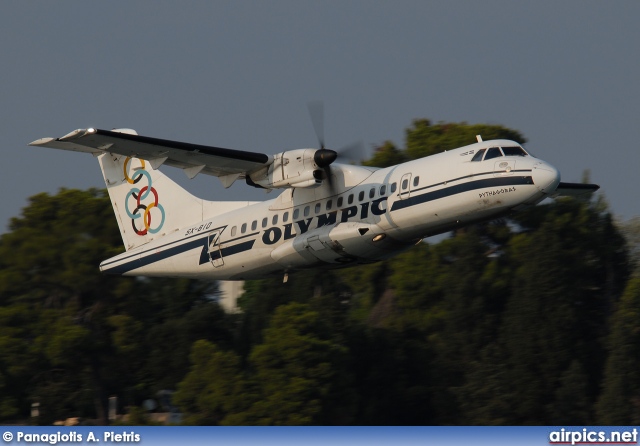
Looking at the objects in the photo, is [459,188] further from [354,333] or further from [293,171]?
[354,333]

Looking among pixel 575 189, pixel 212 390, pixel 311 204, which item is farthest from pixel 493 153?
pixel 212 390

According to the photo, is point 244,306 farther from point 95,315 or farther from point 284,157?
point 284,157

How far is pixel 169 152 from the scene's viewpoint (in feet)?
73.5

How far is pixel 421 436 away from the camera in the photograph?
15227mm

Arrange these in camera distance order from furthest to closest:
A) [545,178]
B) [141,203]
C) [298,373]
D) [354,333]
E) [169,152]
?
[354,333] < [298,373] < [141,203] < [169,152] < [545,178]

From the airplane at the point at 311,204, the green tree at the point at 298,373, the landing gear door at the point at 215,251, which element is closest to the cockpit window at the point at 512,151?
the airplane at the point at 311,204

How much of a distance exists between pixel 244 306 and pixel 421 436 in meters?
35.6

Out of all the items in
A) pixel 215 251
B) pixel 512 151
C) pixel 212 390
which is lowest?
pixel 212 390

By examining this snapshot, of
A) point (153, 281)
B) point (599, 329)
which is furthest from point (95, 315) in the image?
point (599, 329)

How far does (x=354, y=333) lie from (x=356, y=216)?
→ 18178 millimetres

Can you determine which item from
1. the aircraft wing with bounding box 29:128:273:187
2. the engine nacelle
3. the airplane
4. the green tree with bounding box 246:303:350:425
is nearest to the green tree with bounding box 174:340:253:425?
the green tree with bounding box 246:303:350:425

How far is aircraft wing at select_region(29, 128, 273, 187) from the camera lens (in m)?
21.2

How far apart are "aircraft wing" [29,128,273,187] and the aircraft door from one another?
2939 millimetres

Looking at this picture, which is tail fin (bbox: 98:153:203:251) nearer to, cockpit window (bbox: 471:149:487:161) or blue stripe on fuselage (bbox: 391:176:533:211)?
blue stripe on fuselage (bbox: 391:176:533:211)
